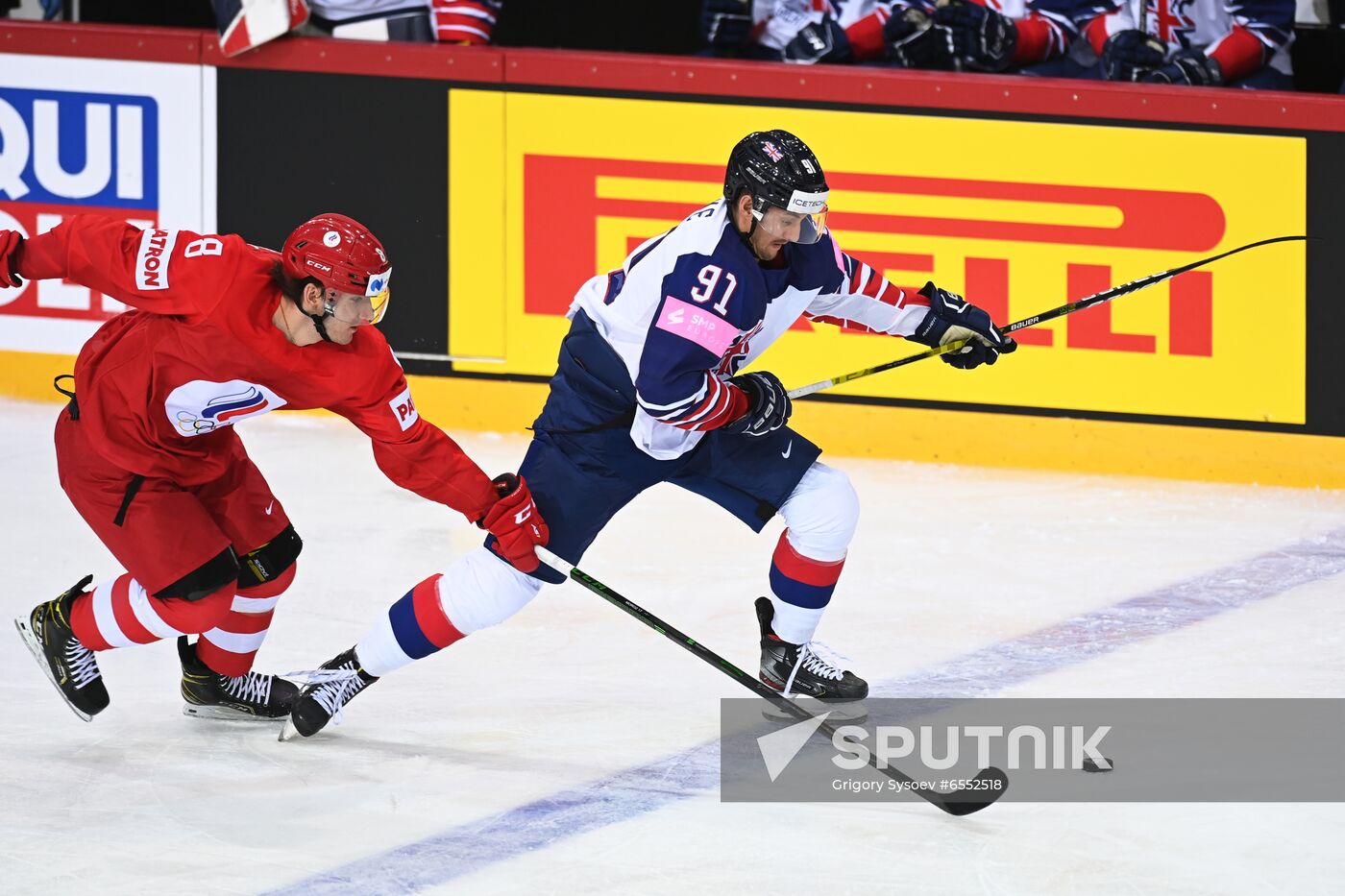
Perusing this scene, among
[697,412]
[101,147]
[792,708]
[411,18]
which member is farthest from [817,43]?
[792,708]

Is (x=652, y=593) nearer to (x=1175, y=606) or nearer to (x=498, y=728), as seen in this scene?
(x=498, y=728)

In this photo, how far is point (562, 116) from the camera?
6164 millimetres

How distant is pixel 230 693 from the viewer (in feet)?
13.4

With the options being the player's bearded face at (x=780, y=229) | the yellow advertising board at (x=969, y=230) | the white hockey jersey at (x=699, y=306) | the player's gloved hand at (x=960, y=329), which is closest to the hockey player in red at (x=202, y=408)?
the white hockey jersey at (x=699, y=306)

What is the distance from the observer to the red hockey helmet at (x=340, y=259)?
3553mm

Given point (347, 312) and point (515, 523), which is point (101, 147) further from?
point (515, 523)

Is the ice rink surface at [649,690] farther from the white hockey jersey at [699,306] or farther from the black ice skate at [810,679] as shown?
the white hockey jersey at [699,306]

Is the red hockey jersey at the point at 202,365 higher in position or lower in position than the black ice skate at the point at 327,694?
higher

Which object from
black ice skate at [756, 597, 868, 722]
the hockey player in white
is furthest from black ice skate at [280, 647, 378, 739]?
black ice skate at [756, 597, 868, 722]

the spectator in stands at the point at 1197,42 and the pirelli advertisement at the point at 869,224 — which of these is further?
the spectator in stands at the point at 1197,42

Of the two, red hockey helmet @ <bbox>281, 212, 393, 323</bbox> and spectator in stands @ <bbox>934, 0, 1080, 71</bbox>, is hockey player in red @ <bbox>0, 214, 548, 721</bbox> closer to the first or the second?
red hockey helmet @ <bbox>281, 212, 393, 323</bbox>

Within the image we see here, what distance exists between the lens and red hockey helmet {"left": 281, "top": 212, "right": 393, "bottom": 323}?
3.55 meters

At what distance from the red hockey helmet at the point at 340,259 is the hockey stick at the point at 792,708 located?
23.5 inches

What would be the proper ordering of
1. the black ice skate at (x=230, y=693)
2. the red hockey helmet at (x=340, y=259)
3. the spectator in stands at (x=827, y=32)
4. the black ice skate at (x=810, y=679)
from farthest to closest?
the spectator in stands at (x=827, y=32), the black ice skate at (x=810, y=679), the black ice skate at (x=230, y=693), the red hockey helmet at (x=340, y=259)
